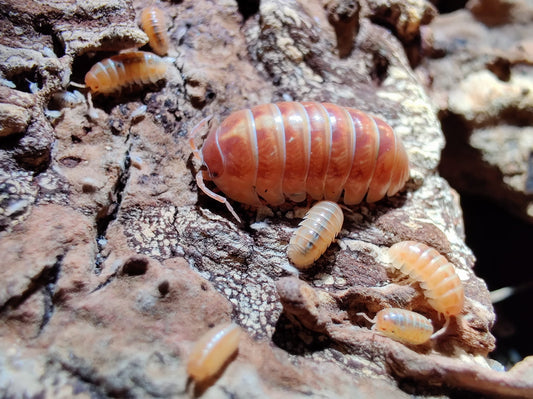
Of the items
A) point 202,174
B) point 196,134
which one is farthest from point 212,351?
point 196,134

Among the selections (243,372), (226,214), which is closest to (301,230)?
(226,214)

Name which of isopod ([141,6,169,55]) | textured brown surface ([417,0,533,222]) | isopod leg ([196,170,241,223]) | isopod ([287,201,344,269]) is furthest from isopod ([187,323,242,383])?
textured brown surface ([417,0,533,222])

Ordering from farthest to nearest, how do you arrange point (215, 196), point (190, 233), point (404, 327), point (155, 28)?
point (155, 28)
point (215, 196)
point (190, 233)
point (404, 327)

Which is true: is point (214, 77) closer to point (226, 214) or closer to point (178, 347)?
point (226, 214)

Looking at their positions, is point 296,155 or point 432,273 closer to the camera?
point 432,273

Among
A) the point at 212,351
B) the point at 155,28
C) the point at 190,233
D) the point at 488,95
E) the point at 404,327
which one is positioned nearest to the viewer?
the point at 212,351

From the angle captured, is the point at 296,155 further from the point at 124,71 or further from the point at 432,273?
the point at 124,71

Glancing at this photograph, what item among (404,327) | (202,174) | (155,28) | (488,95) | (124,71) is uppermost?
(155,28)
